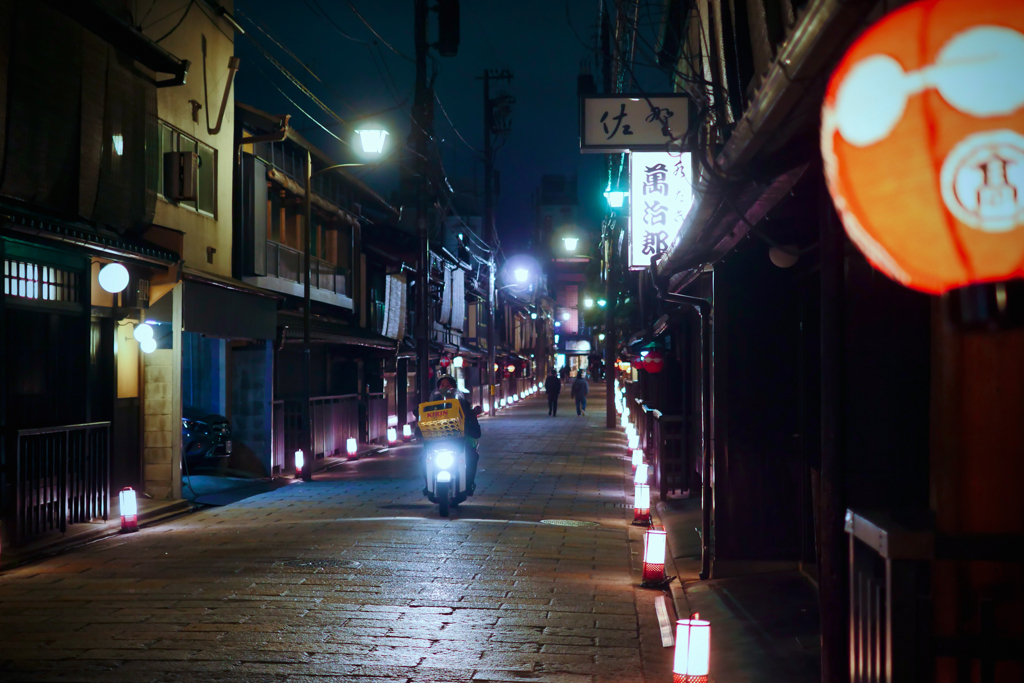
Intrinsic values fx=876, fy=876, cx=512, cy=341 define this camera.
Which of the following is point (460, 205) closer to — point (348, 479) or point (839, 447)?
point (348, 479)

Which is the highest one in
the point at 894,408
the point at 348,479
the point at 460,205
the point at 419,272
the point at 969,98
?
the point at 460,205

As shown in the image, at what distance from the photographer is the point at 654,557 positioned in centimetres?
971

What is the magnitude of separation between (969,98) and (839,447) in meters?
2.11

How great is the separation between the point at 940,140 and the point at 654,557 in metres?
6.85

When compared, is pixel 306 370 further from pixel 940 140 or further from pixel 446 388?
pixel 940 140

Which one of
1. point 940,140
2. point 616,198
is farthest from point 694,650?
point 616,198

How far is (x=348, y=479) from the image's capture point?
20.2 metres

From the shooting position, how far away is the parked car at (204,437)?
1898 cm

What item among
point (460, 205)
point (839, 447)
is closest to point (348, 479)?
point (839, 447)

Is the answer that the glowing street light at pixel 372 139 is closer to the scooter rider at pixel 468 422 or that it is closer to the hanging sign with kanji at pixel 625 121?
the scooter rider at pixel 468 422

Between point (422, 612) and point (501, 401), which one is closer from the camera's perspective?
point (422, 612)

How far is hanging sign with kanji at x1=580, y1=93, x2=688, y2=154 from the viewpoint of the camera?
10.3 m

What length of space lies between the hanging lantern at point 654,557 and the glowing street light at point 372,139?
1386cm

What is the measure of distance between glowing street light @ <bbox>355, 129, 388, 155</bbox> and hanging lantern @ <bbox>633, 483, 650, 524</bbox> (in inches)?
444
